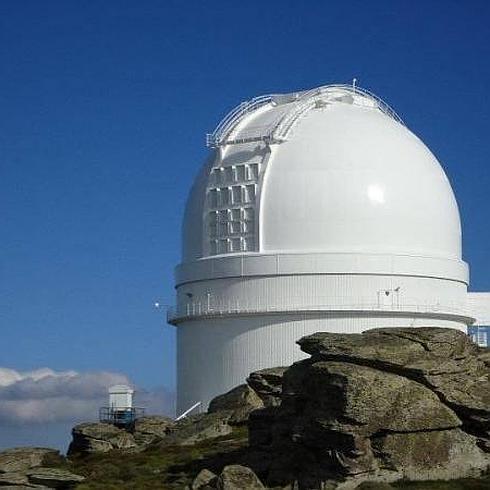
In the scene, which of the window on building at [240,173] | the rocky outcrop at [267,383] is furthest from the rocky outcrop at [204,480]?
the window on building at [240,173]

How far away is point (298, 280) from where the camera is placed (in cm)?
5303

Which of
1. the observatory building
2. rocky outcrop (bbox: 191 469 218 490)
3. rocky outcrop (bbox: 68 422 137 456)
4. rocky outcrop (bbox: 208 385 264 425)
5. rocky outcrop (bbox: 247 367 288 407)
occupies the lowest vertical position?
rocky outcrop (bbox: 191 469 218 490)

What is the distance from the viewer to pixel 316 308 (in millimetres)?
52562

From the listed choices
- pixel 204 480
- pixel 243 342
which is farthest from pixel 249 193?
pixel 204 480

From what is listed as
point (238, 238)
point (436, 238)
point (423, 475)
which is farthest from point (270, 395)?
point (423, 475)

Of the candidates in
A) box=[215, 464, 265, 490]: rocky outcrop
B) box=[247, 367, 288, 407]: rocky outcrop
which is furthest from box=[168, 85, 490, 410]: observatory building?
box=[215, 464, 265, 490]: rocky outcrop

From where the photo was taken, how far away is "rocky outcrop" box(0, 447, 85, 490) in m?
37.3

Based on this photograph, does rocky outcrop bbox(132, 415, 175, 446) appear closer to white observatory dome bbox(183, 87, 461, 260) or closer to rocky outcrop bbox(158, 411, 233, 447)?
rocky outcrop bbox(158, 411, 233, 447)

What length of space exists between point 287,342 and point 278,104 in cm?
1395

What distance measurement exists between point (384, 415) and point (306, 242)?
2174 centimetres

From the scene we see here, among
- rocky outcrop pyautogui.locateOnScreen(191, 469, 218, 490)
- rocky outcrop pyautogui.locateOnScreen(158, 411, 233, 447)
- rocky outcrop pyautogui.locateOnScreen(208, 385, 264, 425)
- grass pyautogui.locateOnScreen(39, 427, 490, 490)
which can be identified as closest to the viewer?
grass pyautogui.locateOnScreen(39, 427, 490, 490)

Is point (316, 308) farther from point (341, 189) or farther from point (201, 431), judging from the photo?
point (201, 431)

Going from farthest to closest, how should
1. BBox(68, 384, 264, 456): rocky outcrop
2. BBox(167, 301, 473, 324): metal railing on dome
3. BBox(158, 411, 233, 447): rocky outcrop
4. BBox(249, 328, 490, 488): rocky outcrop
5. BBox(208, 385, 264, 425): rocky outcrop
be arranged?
1. BBox(167, 301, 473, 324): metal railing on dome
2. BBox(208, 385, 264, 425): rocky outcrop
3. BBox(68, 384, 264, 456): rocky outcrop
4. BBox(158, 411, 233, 447): rocky outcrop
5. BBox(249, 328, 490, 488): rocky outcrop

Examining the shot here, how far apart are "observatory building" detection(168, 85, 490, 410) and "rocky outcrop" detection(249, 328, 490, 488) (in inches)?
690
